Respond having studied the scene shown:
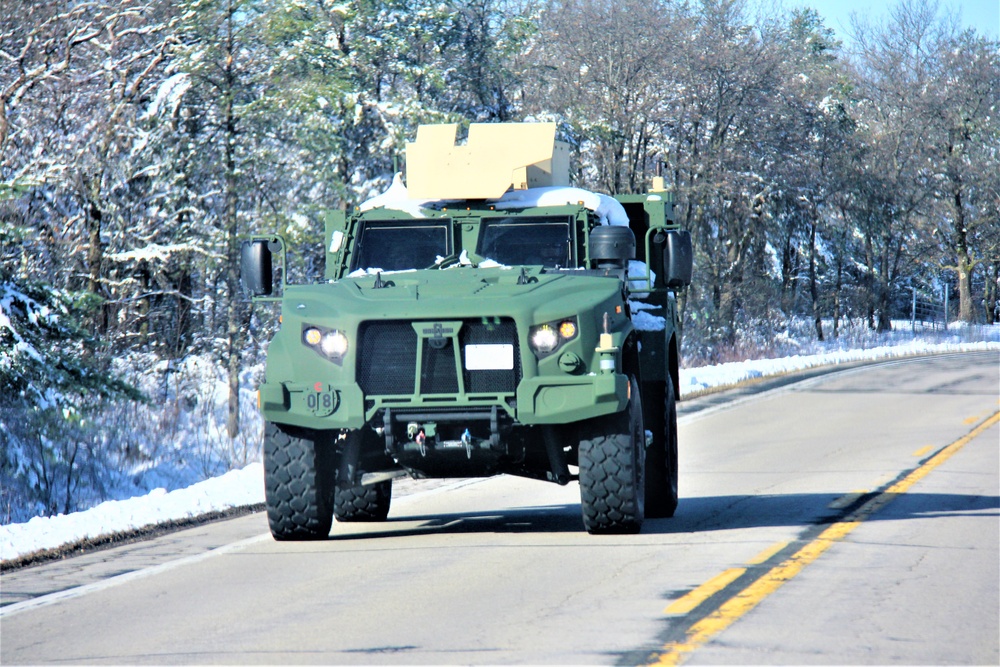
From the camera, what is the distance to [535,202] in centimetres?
1070

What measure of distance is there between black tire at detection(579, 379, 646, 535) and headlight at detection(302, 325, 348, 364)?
1.72 meters

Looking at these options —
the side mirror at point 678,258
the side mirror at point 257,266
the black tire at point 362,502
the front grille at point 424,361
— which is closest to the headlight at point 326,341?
the front grille at point 424,361

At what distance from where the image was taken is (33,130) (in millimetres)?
24938

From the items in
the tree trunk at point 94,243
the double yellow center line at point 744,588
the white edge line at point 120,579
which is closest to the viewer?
the double yellow center line at point 744,588

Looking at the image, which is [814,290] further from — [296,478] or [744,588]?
[744,588]

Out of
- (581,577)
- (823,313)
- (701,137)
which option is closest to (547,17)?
Answer: (701,137)

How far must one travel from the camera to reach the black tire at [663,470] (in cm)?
1082

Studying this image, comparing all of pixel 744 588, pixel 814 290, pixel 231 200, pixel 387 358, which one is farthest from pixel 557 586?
pixel 814 290

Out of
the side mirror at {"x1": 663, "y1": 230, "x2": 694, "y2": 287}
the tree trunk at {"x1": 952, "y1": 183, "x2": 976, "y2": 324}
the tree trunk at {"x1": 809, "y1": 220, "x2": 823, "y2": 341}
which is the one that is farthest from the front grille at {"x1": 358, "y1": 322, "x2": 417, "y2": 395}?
the tree trunk at {"x1": 952, "y1": 183, "x2": 976, "y2": 324}

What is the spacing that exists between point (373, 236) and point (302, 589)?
353 centimetres

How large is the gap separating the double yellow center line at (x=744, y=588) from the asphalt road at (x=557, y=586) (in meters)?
0.02

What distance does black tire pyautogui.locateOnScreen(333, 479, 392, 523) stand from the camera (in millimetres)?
10867

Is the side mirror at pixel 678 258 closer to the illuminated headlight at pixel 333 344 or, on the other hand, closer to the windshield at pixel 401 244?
the windshield at pixel 401 244

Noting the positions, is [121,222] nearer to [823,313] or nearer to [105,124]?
[105,124]
